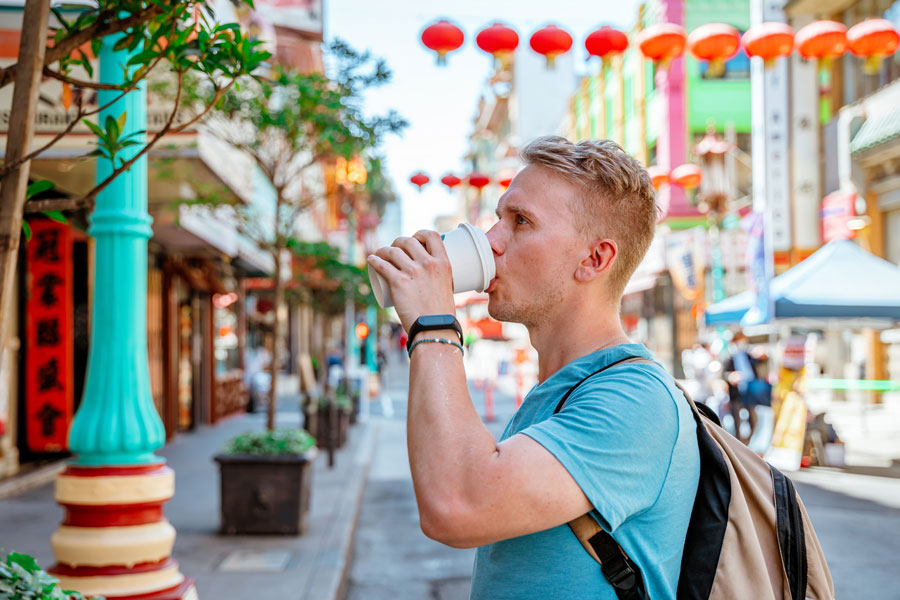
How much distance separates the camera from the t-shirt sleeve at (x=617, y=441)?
147cm

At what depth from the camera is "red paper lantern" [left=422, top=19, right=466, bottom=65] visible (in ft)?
30.9

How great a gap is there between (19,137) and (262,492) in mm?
5924

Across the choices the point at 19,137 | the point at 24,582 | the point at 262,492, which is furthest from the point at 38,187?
the point at 262,492

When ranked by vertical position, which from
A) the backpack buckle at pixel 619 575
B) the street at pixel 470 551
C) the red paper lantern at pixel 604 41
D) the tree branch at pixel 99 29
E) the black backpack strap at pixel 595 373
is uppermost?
the red paper lantern at pixel 604 41

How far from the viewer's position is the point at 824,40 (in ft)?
32.7

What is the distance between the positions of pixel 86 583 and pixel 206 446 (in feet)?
36.7

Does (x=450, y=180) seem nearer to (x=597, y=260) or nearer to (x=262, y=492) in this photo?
(x=262, y=492)

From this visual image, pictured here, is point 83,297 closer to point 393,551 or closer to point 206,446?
point 206,446

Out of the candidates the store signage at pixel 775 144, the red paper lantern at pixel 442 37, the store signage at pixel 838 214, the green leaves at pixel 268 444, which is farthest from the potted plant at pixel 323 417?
the store signage at pixel 775 144

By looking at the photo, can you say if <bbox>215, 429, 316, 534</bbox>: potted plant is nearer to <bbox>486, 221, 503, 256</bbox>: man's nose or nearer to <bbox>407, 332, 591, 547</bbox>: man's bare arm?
<bbox>486, 221, 503, 256</bbox>: man's nose

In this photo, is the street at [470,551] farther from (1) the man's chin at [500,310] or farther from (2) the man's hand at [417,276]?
(2) the man's hand at [417,276]

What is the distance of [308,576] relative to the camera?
6371 millimetres

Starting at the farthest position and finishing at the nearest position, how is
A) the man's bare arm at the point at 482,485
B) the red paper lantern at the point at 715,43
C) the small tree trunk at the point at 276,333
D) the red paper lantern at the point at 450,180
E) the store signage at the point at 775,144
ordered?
1. the store signage at the point at 775,144
2. the red paper lantern at the point at 450,180
3. the red paper lantern at the point at 715,43
4. the small tree trunk at the point at 276,333
5. the man's bare arm at the point at 482,485

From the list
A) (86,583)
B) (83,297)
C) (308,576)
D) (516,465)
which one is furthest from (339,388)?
(516,465)
